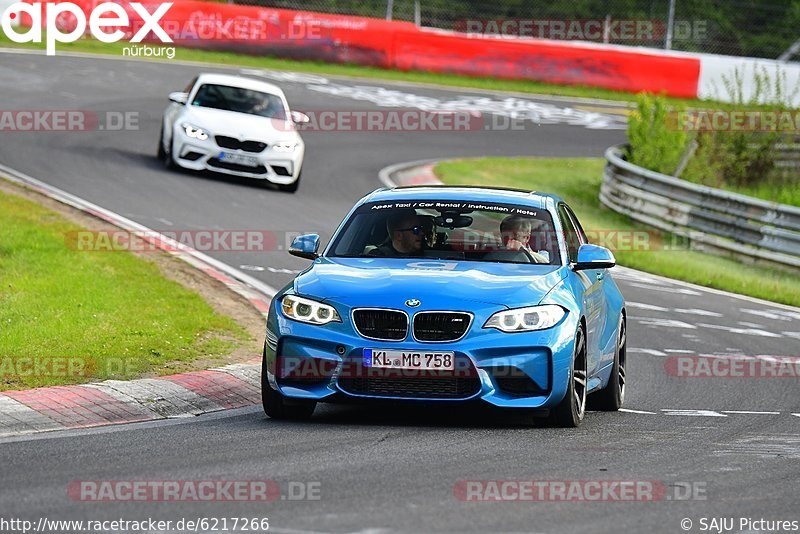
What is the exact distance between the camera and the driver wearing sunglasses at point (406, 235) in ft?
31.7

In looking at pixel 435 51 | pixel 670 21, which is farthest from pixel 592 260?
pixel 435 51

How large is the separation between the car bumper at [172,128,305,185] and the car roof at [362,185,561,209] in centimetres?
1231

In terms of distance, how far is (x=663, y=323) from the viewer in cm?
1546

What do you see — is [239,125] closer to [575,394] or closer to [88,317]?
[88,317]

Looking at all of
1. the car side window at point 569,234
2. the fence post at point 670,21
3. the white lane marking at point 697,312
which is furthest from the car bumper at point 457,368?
the fence post at point 670,21

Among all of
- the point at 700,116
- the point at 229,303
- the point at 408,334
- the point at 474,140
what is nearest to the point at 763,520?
the point at 408,334

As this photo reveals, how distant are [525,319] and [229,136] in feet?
47.0

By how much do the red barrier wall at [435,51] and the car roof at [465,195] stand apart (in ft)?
91.4

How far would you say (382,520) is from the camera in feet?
20.1

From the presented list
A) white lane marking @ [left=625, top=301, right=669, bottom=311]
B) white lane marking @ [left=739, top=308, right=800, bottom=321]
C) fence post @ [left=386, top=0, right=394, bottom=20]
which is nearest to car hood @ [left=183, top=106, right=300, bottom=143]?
white lane marking @ [left=625, top=301, right=669, bottom=311]

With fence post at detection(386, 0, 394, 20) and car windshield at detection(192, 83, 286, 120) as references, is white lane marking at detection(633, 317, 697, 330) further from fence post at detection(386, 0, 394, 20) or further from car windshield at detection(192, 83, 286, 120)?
fence post at detection(386, 0, 394, 20)

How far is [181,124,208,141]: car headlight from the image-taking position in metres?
22.4

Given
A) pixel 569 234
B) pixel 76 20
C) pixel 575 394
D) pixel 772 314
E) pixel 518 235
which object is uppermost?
pixel 518 235

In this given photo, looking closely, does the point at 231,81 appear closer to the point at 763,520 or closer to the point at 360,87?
the point at 360,87
